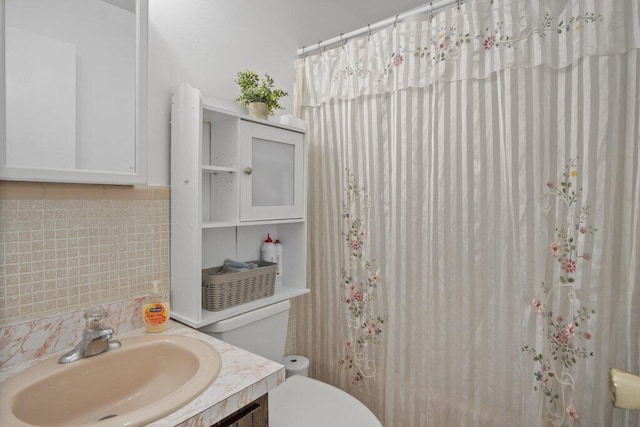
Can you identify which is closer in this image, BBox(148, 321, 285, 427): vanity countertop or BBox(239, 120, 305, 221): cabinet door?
BBox(148, 321, 285, 427): vanity countertop

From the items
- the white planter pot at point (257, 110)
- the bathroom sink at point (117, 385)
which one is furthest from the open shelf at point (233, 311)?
the white planter pot at point (257, 110)

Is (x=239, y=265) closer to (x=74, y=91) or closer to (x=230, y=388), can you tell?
(x=230, y=388)

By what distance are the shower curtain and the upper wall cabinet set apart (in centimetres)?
90

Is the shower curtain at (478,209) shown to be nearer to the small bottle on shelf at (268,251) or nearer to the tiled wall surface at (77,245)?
the small bottle on shelf at (268,251)

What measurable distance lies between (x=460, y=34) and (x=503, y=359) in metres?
1.26

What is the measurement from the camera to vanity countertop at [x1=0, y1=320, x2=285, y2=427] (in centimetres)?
78

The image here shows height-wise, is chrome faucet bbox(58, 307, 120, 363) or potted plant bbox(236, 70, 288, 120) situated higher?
potted plant bbox(236, 70, 288, 120)

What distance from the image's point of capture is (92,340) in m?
0.99

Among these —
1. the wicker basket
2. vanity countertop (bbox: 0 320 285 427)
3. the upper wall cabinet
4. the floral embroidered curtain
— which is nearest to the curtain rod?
the floral embroidered curtain

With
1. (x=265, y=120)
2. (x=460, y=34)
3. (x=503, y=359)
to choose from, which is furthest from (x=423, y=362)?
(x=460, y=34)

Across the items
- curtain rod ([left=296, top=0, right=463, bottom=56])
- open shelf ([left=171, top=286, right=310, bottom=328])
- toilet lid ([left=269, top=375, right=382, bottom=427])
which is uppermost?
curtain rod ([left=296, top=0, right=463, bottom=56])

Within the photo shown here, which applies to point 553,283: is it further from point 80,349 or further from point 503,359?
point 80,349

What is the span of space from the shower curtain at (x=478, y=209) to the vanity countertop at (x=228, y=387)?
793 mm

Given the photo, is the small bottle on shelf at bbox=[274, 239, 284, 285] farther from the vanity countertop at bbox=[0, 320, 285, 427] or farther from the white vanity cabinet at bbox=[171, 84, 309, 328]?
the vanity countertop at bbox=[0, 320, 285, 427]
